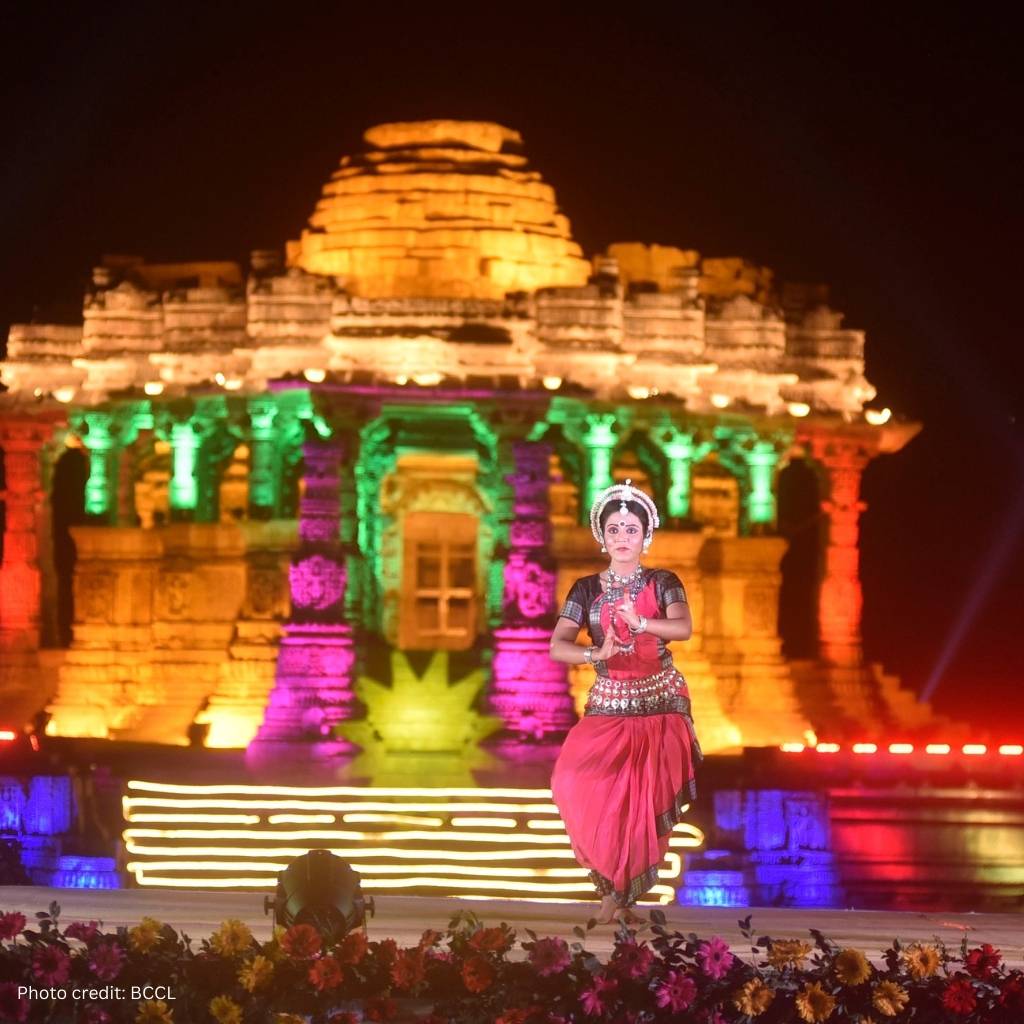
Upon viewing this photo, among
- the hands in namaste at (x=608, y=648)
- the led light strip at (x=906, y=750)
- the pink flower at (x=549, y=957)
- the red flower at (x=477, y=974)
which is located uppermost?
the hands in namaste at (x=608, y=648)

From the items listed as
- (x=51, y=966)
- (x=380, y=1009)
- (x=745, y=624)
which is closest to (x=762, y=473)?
(x=745, y=624)

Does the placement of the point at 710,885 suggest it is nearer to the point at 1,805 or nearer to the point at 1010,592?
the point at 1,805

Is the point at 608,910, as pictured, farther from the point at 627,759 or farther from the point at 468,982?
the point at 468,982

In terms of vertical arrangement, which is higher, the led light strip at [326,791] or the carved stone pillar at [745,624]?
the carved stone pillar at [745,624]

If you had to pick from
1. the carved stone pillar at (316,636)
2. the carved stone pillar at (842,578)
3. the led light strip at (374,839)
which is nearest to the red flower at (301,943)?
the led light strip at (374,839)

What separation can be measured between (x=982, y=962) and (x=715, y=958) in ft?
4.60

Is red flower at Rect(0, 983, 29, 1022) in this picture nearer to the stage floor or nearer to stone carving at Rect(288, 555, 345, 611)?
the stage floor

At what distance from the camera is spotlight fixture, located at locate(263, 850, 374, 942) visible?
15.2 metres

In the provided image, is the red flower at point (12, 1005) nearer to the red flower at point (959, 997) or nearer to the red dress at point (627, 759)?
the red dress at point (627, 759)

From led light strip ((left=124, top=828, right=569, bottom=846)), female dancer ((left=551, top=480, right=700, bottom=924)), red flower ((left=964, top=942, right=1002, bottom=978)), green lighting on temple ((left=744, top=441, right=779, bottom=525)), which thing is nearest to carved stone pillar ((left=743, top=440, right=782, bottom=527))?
green lighting on temple ((left=744, top=441, right=779, bottom=525))

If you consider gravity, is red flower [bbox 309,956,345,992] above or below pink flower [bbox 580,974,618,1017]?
above

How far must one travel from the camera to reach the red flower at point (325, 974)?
13766 millimetres

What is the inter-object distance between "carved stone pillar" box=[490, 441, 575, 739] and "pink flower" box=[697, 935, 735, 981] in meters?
18.8

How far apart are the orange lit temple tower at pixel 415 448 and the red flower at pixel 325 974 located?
20.2 meters
